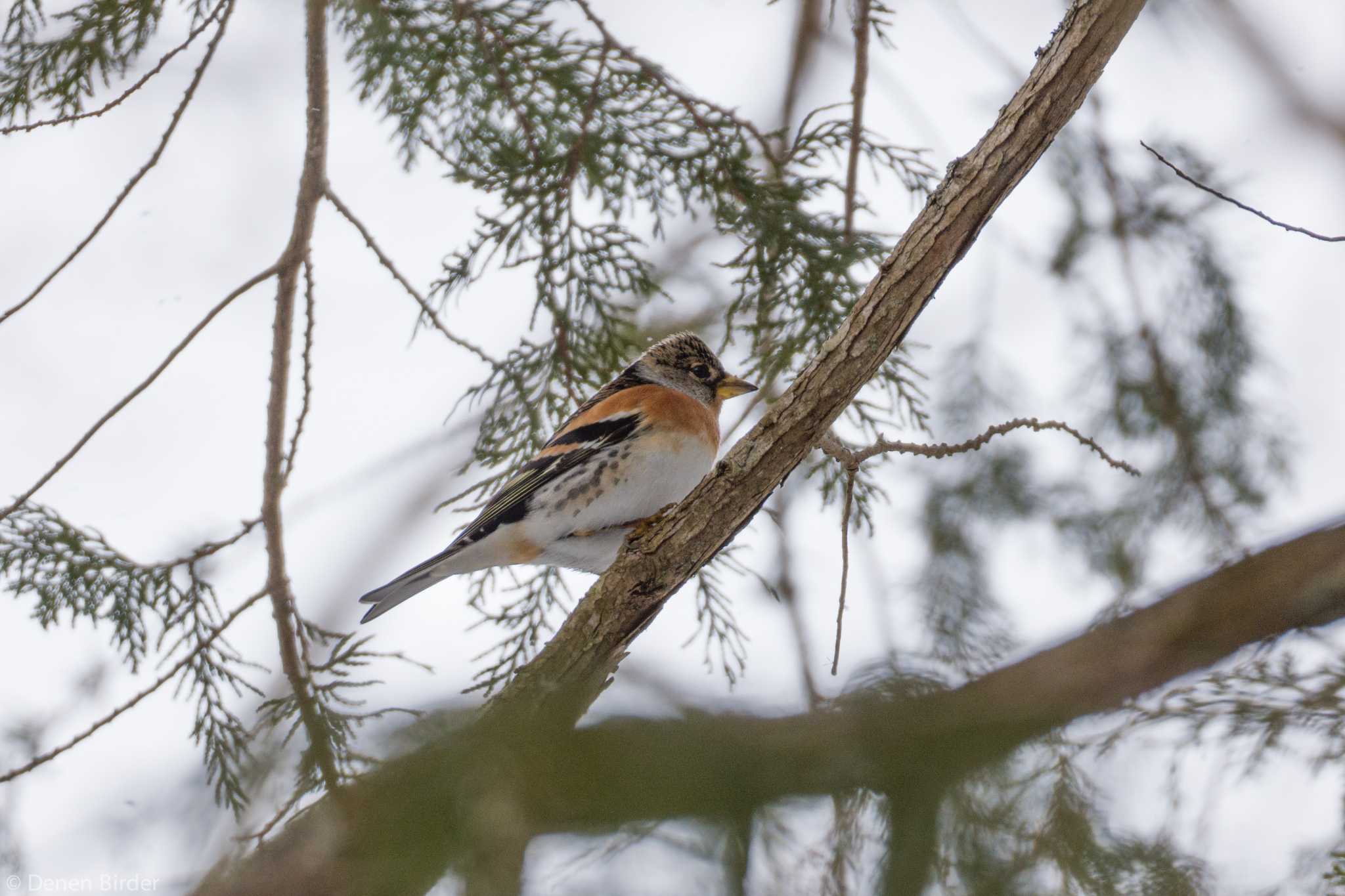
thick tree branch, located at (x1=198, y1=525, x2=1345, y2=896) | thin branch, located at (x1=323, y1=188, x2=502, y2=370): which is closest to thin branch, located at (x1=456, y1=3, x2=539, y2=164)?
thin branch, located at (x1=323, y1=188, x2=502, y2=370)

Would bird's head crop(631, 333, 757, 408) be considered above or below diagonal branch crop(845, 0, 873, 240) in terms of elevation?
below

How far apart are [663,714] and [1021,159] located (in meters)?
1.91

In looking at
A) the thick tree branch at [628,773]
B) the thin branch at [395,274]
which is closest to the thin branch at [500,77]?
the thin branch at [395,274]

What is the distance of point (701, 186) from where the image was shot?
4.24 metres

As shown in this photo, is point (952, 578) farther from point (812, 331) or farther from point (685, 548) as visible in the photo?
point (685, 548)

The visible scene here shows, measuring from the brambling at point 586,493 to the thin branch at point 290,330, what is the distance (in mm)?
625

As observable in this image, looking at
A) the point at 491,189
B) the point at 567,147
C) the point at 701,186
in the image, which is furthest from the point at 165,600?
the point at 701,186

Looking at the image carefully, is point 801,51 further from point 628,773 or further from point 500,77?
point 628,773

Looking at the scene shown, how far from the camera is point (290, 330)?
372 cm

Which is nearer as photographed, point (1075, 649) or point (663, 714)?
point (663, 714)

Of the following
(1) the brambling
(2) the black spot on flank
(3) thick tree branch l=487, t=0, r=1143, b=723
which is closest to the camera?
(3) thick tree branch l=487, t=0, r=1143, b=723

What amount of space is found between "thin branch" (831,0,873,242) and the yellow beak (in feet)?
3.16

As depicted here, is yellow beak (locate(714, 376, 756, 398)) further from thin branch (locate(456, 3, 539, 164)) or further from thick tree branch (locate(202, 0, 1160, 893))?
thick tree branch (locate(202, 0, 1160, 893))

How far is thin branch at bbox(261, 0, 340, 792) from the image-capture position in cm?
358
